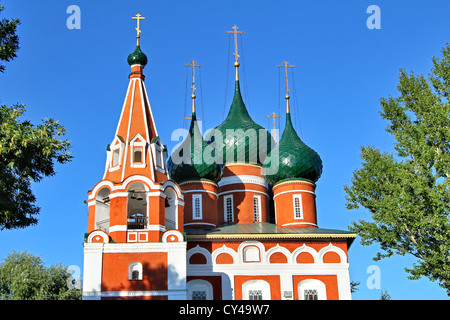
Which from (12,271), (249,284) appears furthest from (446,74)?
(12,271)

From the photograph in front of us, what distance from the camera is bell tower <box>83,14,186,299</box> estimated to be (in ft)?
60.3

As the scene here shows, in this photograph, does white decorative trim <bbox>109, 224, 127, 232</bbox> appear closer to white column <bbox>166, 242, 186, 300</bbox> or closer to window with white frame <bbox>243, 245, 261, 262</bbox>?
white column <bbox>166, 242, 186, 300</bbox>

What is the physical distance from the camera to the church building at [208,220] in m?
18.7

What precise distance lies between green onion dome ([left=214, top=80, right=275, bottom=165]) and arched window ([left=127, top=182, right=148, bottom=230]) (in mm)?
5453

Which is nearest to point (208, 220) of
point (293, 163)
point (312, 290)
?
point (293, 163)

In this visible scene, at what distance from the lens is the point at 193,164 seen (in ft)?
75.8

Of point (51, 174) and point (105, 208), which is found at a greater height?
point (105, 208)

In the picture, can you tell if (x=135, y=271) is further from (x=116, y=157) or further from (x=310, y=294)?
(x=310, y=294)

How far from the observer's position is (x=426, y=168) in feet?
51.2

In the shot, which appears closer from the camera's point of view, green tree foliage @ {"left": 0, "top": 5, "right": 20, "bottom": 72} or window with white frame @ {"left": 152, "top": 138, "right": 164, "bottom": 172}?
green tree foliage @ {"left": 0, "top": 5, "right": 20, "bottom": 72}

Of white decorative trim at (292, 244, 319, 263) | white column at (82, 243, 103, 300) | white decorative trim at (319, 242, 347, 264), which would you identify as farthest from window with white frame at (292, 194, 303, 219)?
white column at (82, 243, 103, 300)

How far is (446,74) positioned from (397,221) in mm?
4160

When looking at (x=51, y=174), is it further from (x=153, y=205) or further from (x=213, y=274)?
(x=213, y=274)
